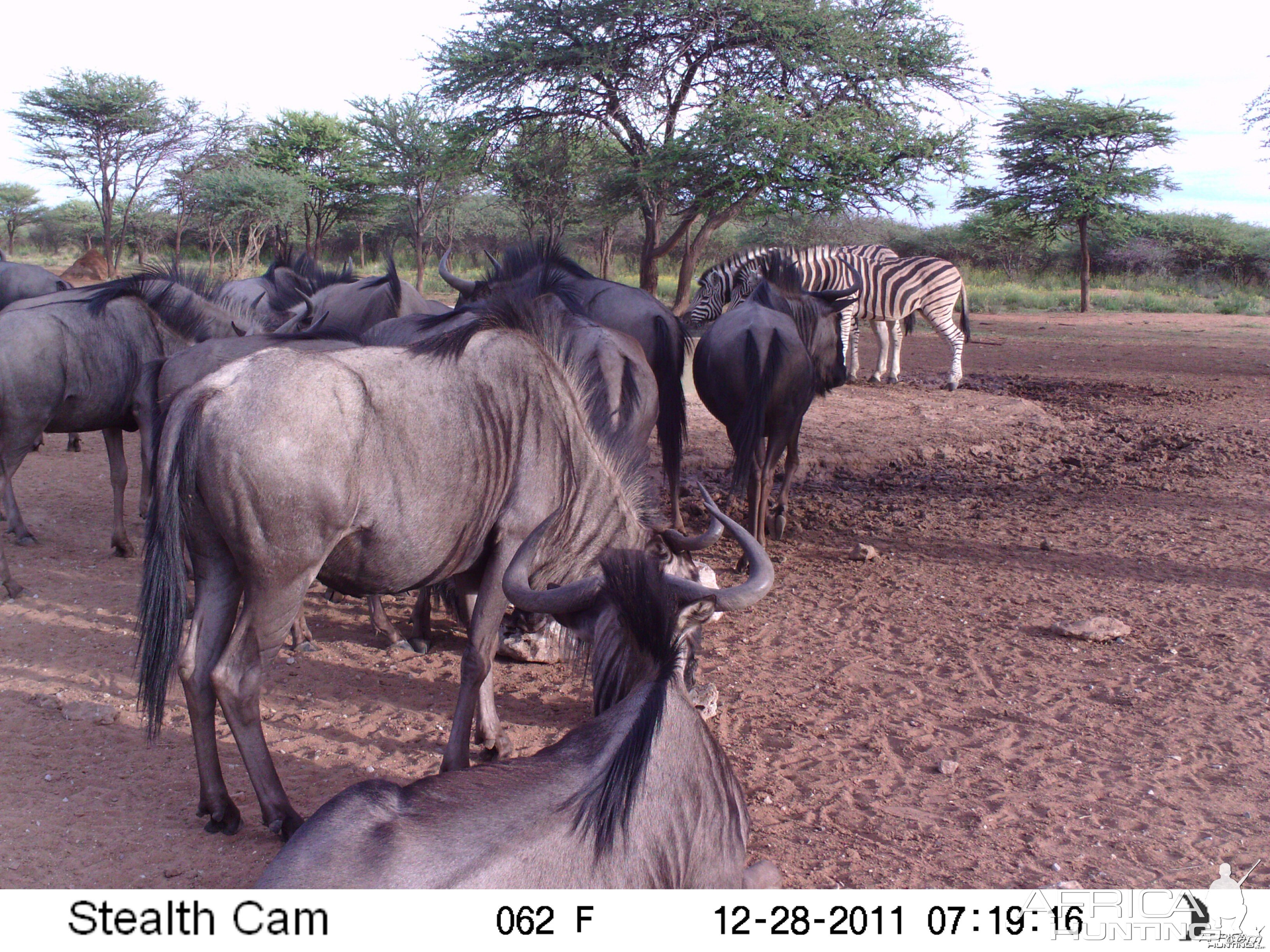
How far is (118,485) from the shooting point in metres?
5.96

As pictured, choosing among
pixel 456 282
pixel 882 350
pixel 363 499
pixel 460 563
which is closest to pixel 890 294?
pixel 882 350

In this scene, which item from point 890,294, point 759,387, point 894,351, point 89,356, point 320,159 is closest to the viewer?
point 89,356

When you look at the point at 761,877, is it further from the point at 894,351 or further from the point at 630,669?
the point at 894,351

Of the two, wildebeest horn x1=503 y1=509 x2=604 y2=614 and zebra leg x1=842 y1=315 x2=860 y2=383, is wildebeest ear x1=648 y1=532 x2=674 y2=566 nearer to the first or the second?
wildebeest horn x1=503 y1=509 x2=604 y2=614

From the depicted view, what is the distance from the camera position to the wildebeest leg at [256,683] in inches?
114

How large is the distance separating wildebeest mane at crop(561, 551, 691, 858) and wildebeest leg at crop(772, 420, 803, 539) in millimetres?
4003

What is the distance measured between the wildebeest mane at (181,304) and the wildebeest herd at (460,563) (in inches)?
28.3

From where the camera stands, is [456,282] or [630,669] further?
[456,282]

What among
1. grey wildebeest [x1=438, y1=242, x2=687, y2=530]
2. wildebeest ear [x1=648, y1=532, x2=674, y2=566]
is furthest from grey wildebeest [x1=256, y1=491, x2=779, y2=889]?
grey wildebeest [x1=438, y1=242, x2=687, y2=530]

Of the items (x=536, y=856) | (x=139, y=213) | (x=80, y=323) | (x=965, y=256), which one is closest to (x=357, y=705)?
(x=536, y=856)

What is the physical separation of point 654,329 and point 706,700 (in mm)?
3535

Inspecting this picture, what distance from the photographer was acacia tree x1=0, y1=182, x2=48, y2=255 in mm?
39656
